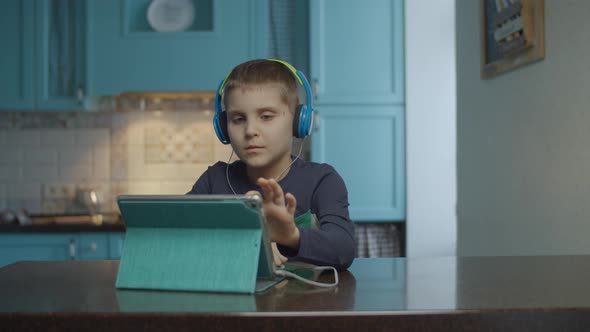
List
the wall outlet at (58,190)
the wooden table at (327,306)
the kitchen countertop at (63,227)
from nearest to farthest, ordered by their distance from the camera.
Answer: the wooden table at (327,306)
the kitchen countertop at (63,227)
the wall outlet at (58,190)

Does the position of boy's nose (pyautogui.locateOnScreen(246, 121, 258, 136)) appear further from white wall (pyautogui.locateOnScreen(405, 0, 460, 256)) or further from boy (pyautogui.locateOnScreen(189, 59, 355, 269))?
white wall (pyautogui.locateOnScreen(405, 0, 460, 256))

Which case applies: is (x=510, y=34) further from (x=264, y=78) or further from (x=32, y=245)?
(x=32, y=245)

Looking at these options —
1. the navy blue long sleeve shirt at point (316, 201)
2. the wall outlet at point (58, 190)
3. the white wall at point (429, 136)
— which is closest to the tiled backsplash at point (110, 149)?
the wall outlet at point (58, 190)

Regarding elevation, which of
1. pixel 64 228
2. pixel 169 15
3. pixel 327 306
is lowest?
pixel 64 228

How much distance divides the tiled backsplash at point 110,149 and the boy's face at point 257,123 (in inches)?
89.3

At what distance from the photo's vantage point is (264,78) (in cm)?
122

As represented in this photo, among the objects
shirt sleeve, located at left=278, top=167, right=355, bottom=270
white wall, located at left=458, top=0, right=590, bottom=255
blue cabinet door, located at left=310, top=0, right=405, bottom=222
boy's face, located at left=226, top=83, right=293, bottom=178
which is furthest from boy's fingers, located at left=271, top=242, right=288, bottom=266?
blue cabinet door, located at left=310, top=0, right=405, bottom=222

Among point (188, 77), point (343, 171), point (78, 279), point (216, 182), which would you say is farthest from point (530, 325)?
point (188, 77)

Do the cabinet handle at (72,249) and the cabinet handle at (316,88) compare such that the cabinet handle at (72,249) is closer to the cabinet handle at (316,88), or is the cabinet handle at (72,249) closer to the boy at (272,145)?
the cabinet handle at (316,88)

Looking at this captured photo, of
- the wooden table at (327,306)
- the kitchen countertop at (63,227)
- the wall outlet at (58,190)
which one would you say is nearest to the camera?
the wooden table at (327,306)

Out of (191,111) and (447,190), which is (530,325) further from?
(191,111)

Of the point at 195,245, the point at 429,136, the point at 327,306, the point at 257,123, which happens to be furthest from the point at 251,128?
the point at 429,136

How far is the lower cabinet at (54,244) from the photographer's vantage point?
9.56 feet

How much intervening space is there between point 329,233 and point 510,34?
1120 mm
